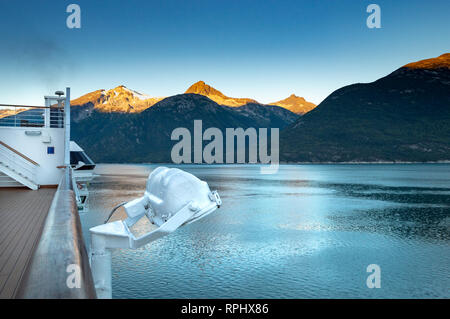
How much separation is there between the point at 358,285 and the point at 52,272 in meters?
19.2

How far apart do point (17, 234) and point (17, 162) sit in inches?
→ 532

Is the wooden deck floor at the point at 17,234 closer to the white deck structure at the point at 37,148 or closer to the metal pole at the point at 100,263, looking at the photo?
the metal pole at the point at 100,263

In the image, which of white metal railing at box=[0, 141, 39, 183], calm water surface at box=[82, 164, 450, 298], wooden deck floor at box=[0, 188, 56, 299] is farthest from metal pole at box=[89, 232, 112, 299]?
white metal railing at box=[0, 141, 39, 183]

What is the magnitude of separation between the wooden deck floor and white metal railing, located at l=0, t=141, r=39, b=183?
4484 millimetres

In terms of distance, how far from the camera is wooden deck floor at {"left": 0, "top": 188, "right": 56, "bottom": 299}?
5.44 m

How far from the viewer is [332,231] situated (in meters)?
35.0

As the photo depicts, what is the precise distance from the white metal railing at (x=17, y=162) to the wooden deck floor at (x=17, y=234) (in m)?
4.48

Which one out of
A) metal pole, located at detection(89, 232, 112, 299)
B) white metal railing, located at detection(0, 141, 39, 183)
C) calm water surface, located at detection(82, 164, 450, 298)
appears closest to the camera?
metal pole, located at detection(89, 232, 112, 299)

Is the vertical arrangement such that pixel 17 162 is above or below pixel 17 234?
above

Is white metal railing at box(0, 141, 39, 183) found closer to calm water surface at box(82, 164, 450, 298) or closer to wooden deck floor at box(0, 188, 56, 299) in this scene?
wooden deck floor at box(0, 188, 56, 299)

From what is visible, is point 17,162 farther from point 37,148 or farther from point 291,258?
point 291,258

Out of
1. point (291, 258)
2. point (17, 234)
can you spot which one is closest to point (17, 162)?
point (17, 234)

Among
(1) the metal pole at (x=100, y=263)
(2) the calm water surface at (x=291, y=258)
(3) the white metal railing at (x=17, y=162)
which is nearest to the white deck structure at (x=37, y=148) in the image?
(3) the white metal railing at (x=17, y=162)

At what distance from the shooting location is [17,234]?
8375 mm
